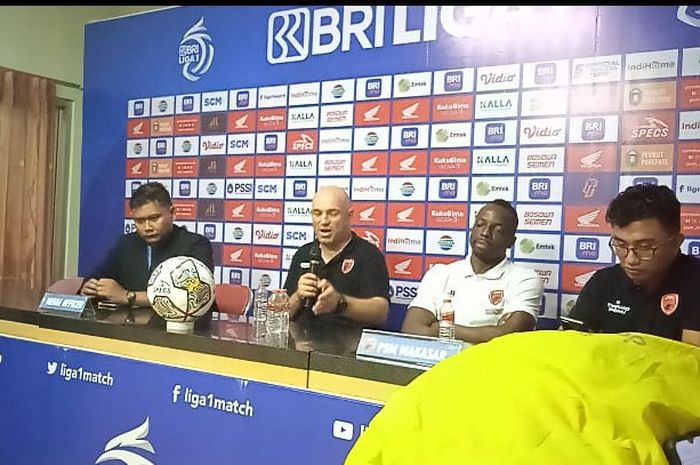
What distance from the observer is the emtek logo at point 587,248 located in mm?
2656

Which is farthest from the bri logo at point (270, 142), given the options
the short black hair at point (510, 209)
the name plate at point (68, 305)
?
the name plate at point (68, 305)

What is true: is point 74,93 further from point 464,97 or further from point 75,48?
point 464,97

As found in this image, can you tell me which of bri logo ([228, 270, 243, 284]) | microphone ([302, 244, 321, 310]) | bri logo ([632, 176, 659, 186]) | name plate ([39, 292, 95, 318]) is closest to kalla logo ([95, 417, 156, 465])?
name plate ([39, 292, 95, 318])

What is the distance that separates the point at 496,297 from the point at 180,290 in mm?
1281

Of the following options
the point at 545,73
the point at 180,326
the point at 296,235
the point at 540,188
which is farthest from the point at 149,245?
the point at 545,73

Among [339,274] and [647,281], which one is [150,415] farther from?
[647,281]

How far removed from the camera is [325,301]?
2447 millimetres

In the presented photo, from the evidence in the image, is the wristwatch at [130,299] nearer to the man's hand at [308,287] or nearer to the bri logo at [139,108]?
the man's hand at [308,287]

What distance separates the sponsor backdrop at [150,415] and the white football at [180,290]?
14 cm

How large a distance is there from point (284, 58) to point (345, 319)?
1.51m

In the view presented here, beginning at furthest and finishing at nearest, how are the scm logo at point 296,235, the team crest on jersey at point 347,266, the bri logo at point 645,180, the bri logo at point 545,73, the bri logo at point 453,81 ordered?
the scm logo at point 296,235, the bri logo at point 453,81, the team crest on jersey at point 347,266, the bri logo at point 545,73, the bri logo at point 645,180

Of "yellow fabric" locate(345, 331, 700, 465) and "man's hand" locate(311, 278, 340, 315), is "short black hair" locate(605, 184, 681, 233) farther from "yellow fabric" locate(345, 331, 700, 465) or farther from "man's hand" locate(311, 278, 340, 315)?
"yellow fabric" locate(345, 331, 700, 465)

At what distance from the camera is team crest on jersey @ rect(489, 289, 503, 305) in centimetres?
260

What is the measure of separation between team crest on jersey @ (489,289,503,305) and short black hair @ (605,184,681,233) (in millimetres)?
460
